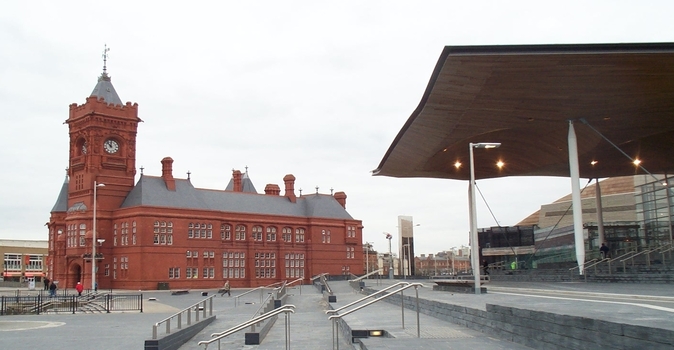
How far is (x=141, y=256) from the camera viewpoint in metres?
70.9

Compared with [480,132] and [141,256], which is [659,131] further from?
[141,256]

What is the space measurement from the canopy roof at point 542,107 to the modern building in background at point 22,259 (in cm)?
10117

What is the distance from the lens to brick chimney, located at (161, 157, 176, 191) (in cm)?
7806

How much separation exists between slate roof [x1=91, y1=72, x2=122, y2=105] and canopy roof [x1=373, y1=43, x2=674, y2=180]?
43784mm

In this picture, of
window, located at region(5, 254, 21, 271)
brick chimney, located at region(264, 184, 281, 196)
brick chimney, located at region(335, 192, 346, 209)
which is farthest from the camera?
window, located at region(5, 254, 21, 271)

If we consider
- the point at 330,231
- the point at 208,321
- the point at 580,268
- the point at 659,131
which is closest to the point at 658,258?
the point at 580,268

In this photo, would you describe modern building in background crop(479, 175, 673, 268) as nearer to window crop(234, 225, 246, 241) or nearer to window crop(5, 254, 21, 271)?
window crop(234, 225, 246, 241)

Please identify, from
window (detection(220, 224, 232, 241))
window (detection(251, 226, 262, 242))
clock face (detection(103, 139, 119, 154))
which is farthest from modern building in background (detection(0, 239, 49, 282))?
window (detection(251, 226, 262, 242))

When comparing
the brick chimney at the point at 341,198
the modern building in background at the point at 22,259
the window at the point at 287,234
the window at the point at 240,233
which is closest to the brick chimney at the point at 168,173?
the window at the point at 240,233

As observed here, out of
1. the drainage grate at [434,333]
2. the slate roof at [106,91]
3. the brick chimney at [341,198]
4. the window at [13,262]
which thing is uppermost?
the slate roof at [106,91]

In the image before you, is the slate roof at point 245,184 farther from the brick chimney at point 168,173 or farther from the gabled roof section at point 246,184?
the brick chimney at point 168,173

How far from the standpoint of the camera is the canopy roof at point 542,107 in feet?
77.8

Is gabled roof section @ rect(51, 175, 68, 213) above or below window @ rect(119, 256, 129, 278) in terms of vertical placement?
above

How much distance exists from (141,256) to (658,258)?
53985mm
